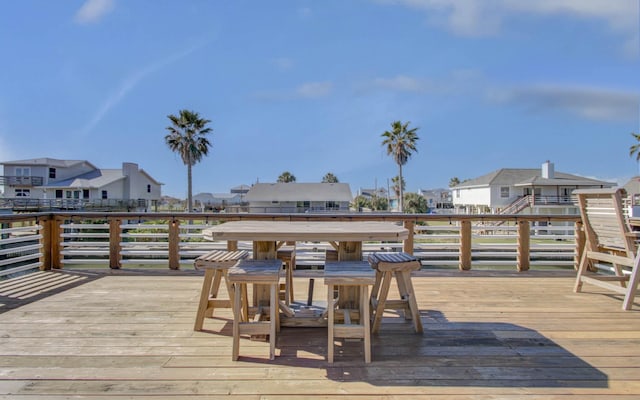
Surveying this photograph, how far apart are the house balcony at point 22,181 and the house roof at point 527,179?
33.6 meters

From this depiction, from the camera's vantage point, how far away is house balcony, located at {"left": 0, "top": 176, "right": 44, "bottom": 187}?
86.6 ft

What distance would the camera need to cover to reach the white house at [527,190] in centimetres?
2297

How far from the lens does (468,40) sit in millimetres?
10812

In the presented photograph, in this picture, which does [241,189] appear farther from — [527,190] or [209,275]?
[209,275]

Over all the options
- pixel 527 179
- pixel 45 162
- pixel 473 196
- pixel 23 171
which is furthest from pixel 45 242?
pixel 23 171

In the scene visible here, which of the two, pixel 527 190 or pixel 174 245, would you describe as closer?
pixel 174 245

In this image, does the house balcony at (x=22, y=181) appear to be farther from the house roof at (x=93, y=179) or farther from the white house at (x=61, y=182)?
the house roof at (x=93, y=179)

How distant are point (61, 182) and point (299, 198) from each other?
721 inches

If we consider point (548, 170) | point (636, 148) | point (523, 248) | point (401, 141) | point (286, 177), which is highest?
point (401, 141)

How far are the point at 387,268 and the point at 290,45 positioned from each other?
36.7ft

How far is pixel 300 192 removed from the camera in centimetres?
2769

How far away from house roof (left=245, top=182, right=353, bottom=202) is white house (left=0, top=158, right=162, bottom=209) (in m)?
10.2

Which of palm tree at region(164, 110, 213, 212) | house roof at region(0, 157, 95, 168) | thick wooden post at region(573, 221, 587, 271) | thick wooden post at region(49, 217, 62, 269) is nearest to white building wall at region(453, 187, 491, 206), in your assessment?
palm tree at region(164, 110, 213, 212)

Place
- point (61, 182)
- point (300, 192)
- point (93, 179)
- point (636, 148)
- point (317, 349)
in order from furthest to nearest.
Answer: point (300, 192) → point (93, 179) → point (61, 182) → point (636, 148) → point (317, 349)
